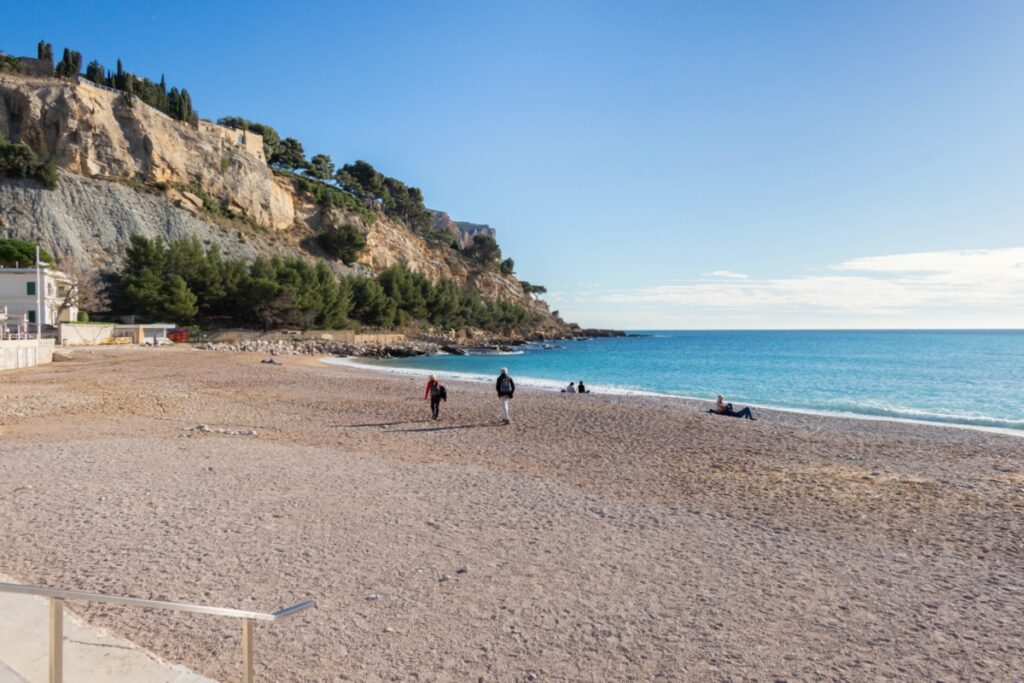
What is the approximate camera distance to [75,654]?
3764mm

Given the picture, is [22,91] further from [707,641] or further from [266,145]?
[707,641]

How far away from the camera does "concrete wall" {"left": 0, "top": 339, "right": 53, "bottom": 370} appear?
84.8ft

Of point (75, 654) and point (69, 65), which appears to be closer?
point (75, 654)

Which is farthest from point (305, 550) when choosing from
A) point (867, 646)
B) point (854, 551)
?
point (854, 551)

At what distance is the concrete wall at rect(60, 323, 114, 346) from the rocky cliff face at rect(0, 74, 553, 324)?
18464 millimetres

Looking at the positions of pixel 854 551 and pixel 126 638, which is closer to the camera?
pixel 126 638

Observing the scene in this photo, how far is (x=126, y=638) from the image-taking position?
14.8 feet

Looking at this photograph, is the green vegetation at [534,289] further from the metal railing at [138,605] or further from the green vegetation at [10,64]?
the metal railing at [138,605]

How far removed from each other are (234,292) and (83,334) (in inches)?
686

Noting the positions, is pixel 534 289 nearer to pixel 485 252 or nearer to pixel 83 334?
pixel 485 252

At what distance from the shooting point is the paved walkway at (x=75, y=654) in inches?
134

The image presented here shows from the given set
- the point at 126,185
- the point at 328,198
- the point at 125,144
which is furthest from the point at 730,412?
the point at 328,198

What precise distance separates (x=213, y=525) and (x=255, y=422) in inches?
350

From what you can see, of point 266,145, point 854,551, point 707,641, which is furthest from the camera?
point 266,145
